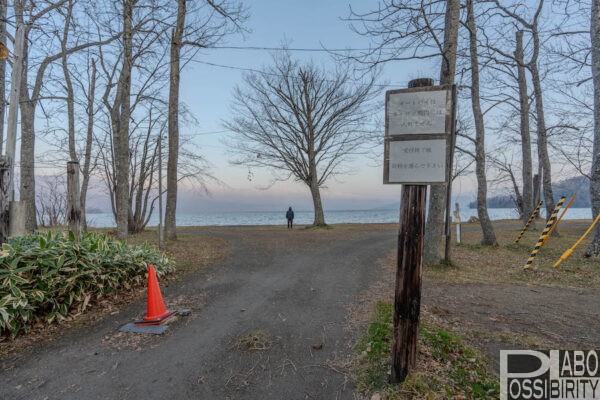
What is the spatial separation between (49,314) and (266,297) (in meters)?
3.28

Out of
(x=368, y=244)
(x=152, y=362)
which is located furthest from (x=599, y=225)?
(x=152, y=362)

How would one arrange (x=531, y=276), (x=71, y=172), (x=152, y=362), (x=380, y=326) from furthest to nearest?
1. (x=531, y=276)
2. (x=71, y=172)
3. (x=380, y=326)
4. (x=152, y=362)

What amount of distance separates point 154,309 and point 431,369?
3.81 meters

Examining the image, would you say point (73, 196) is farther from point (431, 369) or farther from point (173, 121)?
point (431, 369)

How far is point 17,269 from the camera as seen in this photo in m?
4.08

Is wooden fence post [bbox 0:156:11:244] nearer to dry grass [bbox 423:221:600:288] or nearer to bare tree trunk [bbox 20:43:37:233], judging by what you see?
bare tree trunk [bbox 20:43:37:233]

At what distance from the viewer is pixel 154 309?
4.36 m

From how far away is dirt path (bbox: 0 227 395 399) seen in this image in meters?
2.79

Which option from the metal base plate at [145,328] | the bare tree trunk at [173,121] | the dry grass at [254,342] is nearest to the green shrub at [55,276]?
the metal base plate at [145,328]

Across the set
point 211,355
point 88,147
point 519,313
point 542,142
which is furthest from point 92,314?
point 542,142

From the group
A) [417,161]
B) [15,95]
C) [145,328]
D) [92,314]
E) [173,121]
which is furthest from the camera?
[173,121]

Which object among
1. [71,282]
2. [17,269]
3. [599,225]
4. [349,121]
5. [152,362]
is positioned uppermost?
[349,121]

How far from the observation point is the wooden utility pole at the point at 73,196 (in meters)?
6.05

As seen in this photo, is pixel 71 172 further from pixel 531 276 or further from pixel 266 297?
pixel 531 276
